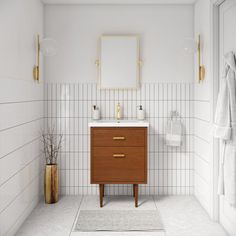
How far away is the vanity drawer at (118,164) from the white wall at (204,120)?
0.66m

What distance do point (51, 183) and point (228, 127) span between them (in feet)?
6.93

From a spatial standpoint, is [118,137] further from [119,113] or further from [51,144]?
[51,144]

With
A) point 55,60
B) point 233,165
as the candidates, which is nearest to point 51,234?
point 233,165

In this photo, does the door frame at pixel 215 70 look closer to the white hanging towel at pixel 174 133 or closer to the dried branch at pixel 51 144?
the white hanging towel at pixel 174 133

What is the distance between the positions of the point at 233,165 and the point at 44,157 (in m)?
2.39

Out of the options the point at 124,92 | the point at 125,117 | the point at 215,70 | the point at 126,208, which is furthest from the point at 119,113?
the point at 215,70

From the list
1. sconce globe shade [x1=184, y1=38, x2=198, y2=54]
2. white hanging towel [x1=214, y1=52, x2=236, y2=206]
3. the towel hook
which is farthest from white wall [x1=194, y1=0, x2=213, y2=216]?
white hanging towel [x1=214, y1=52, x2=236, y2=206]

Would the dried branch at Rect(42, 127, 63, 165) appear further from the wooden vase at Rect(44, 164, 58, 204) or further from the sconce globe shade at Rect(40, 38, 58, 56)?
the sconce globe shade at Rect(40, 38, 58, 56)

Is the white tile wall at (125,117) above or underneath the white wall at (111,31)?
underneath

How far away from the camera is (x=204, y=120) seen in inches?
149

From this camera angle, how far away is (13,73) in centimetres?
309

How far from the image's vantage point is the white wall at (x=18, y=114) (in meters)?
2.84

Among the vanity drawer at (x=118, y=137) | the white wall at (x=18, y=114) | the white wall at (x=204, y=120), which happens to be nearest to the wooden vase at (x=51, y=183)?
the white wall at (x=18, y=114)

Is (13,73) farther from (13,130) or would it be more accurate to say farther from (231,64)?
(231,64)
